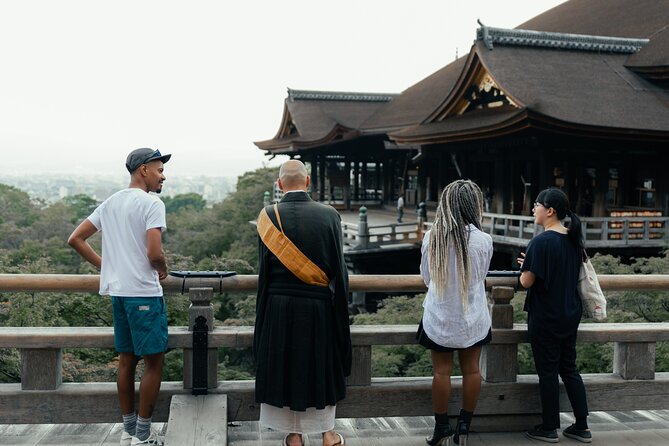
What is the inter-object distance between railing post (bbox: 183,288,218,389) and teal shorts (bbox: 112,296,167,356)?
0.39 m

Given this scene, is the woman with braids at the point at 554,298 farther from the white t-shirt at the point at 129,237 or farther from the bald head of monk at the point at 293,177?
the white t-shirt at the point at 129,237

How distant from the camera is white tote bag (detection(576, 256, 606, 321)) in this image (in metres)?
3.81

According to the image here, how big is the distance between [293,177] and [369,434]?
5.43ft

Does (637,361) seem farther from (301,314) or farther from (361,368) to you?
(301,314)

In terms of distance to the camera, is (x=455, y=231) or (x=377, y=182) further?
(x=377, y=182)

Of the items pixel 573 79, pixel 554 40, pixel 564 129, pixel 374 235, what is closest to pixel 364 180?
pixel 554 40

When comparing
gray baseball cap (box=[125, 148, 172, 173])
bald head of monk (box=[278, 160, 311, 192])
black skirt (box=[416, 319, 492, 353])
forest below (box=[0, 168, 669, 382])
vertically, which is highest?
gray baseball cap (box=[125, 148, 172, 173])

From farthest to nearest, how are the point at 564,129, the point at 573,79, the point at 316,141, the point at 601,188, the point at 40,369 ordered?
the point at 316,141
the point at 573,79
the point at 601,188
the point at 564,129
the point at 40,369

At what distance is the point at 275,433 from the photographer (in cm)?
402

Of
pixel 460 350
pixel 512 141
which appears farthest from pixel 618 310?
pixel 512 141

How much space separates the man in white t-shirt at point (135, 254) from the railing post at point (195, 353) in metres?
0.37

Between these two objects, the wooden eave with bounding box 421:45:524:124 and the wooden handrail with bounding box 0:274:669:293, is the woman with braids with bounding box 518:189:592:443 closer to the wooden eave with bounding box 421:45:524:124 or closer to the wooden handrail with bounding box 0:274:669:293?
the wooden handrail with bounding box 0:274:669:293

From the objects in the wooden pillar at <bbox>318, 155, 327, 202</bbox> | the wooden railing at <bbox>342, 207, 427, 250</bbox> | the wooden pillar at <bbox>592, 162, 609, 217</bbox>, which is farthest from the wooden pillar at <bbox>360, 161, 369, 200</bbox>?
the wooden pillar at <bbox>592, 162, 609, 217</bbox>

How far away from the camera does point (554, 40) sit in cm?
1836
